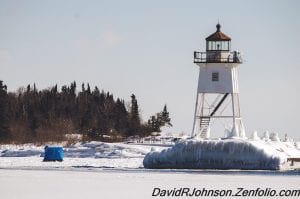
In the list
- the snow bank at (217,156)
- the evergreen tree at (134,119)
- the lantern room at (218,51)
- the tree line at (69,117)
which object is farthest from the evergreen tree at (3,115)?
the snow bank at (217,156)

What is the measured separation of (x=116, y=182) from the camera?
29.7 m

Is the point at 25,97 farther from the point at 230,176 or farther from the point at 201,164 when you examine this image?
the point at 230,176

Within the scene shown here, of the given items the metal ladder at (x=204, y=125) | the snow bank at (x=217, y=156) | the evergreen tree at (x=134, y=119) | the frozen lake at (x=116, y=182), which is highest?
the evergreen tree at (x=134, y=119)

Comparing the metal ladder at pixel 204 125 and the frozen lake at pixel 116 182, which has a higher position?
the metal ladder at pixel 204 125

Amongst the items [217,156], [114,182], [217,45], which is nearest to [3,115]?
[217,45]

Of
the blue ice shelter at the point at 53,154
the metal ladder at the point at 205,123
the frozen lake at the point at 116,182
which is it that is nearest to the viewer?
the frozen lake at the point at 116,182

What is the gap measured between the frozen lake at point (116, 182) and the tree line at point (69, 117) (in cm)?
4169

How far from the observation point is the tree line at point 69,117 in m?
80.6

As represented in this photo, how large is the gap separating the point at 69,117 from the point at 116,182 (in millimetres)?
65274

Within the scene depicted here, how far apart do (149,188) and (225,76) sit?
27872 mm

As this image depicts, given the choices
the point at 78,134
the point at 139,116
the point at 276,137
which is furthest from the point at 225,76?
the point at 139,116

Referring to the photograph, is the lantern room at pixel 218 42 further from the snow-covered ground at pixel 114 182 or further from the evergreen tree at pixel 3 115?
the evergreen tree at pixel 3 115

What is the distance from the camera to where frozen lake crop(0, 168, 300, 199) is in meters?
25.9

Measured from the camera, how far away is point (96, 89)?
352 feet
